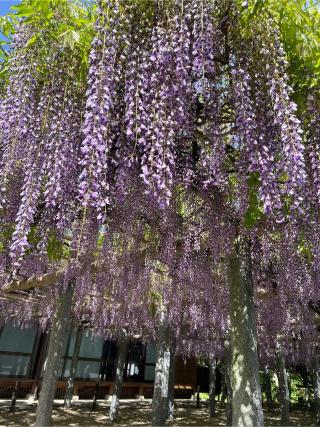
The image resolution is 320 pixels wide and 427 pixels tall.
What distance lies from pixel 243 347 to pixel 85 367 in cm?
1727

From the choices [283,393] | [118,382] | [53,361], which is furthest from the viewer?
[118,382]

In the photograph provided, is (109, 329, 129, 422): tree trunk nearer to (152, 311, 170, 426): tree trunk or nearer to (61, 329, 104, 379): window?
(152, 311, 170, 426): tree trunk

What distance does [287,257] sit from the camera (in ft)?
21.8

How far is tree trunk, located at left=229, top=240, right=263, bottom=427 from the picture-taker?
13.0ft

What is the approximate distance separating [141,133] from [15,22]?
7.22ft

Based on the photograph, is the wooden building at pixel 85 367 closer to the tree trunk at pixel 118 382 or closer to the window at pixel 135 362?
the window at pixel 135 362

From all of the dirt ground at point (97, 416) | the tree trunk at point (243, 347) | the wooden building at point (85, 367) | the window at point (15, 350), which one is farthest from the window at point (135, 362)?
the tree trunk at point (243, 347)

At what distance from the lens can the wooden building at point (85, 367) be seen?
16.3 metres

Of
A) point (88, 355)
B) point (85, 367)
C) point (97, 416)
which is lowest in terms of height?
point (97, 416)

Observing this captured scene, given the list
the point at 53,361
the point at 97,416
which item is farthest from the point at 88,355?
the point at 53,361

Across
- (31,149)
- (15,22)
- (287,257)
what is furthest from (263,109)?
(287,257)

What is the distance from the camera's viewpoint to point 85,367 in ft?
63.8

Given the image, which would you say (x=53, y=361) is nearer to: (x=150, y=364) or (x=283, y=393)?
(x=283, y=393)

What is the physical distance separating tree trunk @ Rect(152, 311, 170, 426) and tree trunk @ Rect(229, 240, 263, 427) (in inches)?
254
